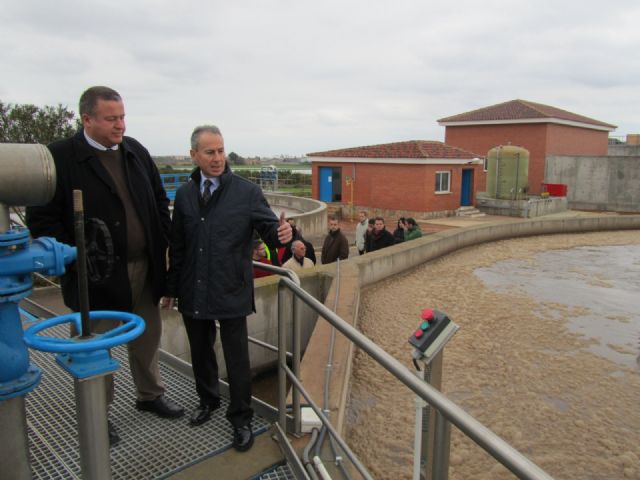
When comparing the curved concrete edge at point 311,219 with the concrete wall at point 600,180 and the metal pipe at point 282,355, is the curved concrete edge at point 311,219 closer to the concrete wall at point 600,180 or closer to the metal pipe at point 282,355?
the concrete wall at point 600,180

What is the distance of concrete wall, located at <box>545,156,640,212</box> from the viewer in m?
23.0

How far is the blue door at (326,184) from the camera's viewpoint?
81.8 feet

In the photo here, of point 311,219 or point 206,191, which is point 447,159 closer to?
point 311,219

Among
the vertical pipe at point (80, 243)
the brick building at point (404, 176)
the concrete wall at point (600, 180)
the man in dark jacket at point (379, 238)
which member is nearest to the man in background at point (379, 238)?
the man in dark jacket at point (379, 238)

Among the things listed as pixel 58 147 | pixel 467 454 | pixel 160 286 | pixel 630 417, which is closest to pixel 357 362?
pixel 467 454

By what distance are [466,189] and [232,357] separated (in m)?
22.2

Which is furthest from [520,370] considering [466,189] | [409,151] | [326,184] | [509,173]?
[326,184]

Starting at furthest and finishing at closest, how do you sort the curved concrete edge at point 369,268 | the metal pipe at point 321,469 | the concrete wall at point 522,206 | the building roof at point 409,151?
1. the building roof at point 409,151
2. the concrete wall at point 522,206
3. the curved concrete edge at point 369,268
4. the metal pipe at point 321,469

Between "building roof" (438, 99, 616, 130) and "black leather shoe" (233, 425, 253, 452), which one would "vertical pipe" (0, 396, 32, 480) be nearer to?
"black leather shoe" (233, 425, 253, 452)

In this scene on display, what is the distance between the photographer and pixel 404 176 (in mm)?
21375

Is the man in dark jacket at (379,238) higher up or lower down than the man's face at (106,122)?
lower down

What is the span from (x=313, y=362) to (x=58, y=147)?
2.70 metres

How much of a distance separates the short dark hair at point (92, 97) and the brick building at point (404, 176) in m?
19.1

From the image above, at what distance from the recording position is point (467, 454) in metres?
3.55
